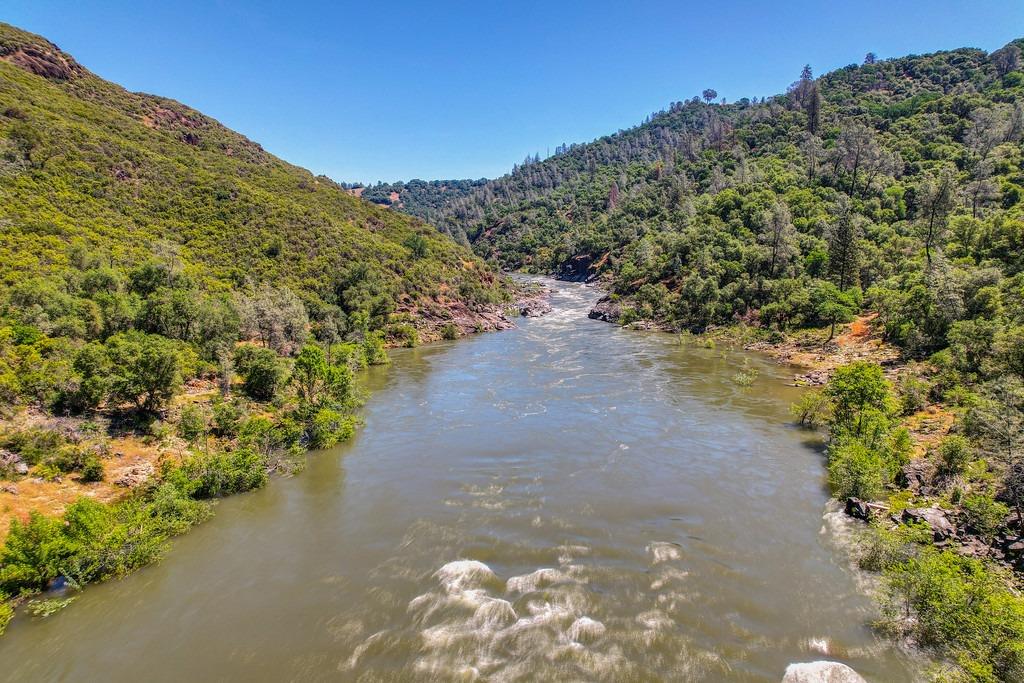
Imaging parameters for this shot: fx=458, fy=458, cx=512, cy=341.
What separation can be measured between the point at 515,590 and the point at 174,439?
23304 mm

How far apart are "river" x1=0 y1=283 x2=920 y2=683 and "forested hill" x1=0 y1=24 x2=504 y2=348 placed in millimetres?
24520

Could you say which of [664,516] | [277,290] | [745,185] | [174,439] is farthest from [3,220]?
[745,185]

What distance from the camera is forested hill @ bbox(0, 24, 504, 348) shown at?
3991 cm

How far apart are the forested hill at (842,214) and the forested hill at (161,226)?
4240 centimetres

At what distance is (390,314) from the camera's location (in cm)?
7038

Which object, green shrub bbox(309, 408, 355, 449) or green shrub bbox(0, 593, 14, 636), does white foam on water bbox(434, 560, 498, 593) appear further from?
green shrub bbox(309, 408, 355, 449)

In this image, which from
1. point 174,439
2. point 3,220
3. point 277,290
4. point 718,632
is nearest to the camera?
point 718,632

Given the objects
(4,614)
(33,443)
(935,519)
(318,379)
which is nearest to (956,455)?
(935,519)

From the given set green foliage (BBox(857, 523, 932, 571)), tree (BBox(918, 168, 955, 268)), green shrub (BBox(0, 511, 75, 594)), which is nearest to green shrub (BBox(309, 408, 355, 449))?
green shrub (BBox(0, 511, 75, 594))

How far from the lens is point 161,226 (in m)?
63.3

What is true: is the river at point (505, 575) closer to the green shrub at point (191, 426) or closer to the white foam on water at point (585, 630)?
the white foam on water at point (585, 630)

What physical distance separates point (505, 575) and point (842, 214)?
9215cm

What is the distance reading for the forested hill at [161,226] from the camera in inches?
1571

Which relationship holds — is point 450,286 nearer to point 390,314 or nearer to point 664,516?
point 390,314
